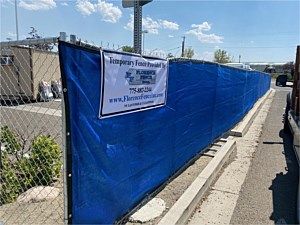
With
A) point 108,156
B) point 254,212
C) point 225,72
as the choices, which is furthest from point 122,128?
point 225,72

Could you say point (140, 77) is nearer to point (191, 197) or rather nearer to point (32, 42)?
point (32, 42)

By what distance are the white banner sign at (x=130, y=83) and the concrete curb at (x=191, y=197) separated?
4.32ft

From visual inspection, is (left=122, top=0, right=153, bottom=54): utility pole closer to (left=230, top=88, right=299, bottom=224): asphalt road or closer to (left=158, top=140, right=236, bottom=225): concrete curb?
(left=158, top=140, right=236, bottom=225): concrete curb

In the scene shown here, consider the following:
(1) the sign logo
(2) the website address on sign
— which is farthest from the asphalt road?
(1) the sign logo

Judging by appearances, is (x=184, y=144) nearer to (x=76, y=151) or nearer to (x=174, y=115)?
(x=174, y=115)

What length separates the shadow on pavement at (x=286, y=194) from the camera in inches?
136

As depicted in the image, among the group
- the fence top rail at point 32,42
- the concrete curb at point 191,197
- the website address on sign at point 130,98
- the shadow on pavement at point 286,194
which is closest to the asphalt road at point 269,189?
the shadow on pavement at point 286,194

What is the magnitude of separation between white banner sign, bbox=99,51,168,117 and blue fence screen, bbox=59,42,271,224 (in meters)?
0.09

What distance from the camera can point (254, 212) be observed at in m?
3.57

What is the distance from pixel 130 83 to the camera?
8.75 ft

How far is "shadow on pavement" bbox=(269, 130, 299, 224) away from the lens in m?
3.46

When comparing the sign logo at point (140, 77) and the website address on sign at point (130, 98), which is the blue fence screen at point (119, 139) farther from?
the sign logo at point (140, 77)

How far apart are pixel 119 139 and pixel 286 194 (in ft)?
10.2

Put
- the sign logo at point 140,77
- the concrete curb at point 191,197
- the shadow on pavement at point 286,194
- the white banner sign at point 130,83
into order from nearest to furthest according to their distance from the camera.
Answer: the white banner sign at point 130,83, the sign logo at point 140,77, the concrete curb at point 191,197, the shadow on pavement at point 286,194
